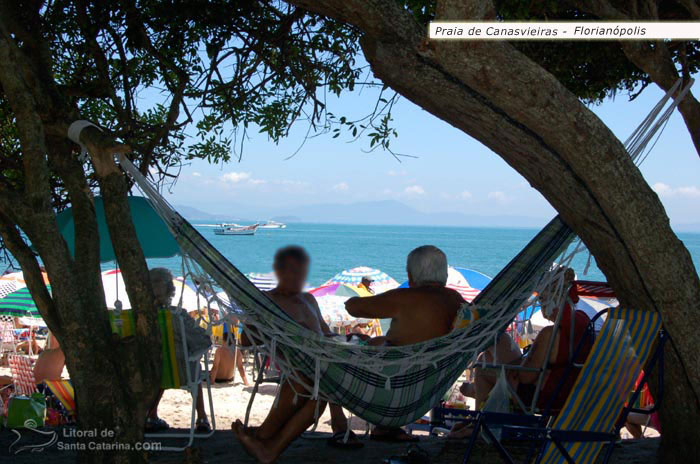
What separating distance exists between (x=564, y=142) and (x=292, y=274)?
1416mm

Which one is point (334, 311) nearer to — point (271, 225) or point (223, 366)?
point (223, 366)

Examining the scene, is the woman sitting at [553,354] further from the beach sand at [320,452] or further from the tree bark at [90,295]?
the tree bark at [90,295]

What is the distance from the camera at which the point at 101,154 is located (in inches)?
110

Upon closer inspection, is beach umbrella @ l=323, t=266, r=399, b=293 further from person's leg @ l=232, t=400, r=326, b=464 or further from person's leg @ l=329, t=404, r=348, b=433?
person's leg @ l=232, t=400, r=326, b=464

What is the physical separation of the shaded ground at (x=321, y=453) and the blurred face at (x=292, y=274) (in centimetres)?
82

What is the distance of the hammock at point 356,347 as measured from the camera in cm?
302


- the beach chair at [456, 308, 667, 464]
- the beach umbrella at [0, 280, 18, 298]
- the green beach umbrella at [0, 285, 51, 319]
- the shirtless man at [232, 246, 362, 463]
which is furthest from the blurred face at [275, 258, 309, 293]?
the beach umbrella at [0, 280, 18, 298]

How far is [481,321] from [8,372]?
693 cm

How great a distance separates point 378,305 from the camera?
320 centimetres

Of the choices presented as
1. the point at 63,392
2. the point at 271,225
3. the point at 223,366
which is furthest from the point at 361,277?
the point at 271,225

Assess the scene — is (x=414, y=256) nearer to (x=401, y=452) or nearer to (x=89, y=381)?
(x=401, y=452)

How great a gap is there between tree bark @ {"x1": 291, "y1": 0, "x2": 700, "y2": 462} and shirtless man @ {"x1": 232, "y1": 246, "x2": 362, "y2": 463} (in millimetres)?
1034

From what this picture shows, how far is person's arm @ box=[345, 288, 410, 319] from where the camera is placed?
318 centimetres

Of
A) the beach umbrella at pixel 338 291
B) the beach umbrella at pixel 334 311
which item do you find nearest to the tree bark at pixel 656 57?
the beach umbrella at pixel 334 311
